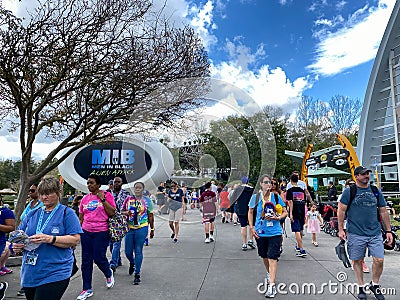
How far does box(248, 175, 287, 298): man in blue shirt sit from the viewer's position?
4.23 meters

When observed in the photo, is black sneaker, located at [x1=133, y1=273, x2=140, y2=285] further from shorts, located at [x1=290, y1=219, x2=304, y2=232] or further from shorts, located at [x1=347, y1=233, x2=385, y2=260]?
shorts, located at [x1=290, y1=219, x2=304, y2=232]

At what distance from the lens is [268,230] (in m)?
4.34

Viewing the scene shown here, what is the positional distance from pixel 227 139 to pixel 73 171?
51.8ft

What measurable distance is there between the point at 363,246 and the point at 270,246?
114cm

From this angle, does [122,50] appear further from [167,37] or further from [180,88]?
[180,88]

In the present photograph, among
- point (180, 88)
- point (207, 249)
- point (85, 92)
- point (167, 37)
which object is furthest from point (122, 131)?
point (207, 249)

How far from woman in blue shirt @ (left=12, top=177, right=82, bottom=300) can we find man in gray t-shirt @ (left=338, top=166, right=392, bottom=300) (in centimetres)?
331

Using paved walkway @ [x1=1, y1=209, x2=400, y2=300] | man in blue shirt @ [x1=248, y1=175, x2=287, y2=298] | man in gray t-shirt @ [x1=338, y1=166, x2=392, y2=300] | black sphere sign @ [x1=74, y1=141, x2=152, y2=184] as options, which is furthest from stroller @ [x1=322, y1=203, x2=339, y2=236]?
black sphere sign @ [x1=74, y1=141, x2=152, y2=184]

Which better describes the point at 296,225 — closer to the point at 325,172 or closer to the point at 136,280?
the point at 136,280

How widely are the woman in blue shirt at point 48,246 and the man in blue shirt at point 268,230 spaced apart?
2.55 metres

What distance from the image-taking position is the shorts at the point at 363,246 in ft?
12.9

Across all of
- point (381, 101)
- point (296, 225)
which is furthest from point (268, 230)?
point (381, 101)

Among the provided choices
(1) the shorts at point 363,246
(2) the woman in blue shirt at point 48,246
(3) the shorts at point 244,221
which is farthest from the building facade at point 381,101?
(2) the woman in blue shirt at point 48,246

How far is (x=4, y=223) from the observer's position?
13.4ft
